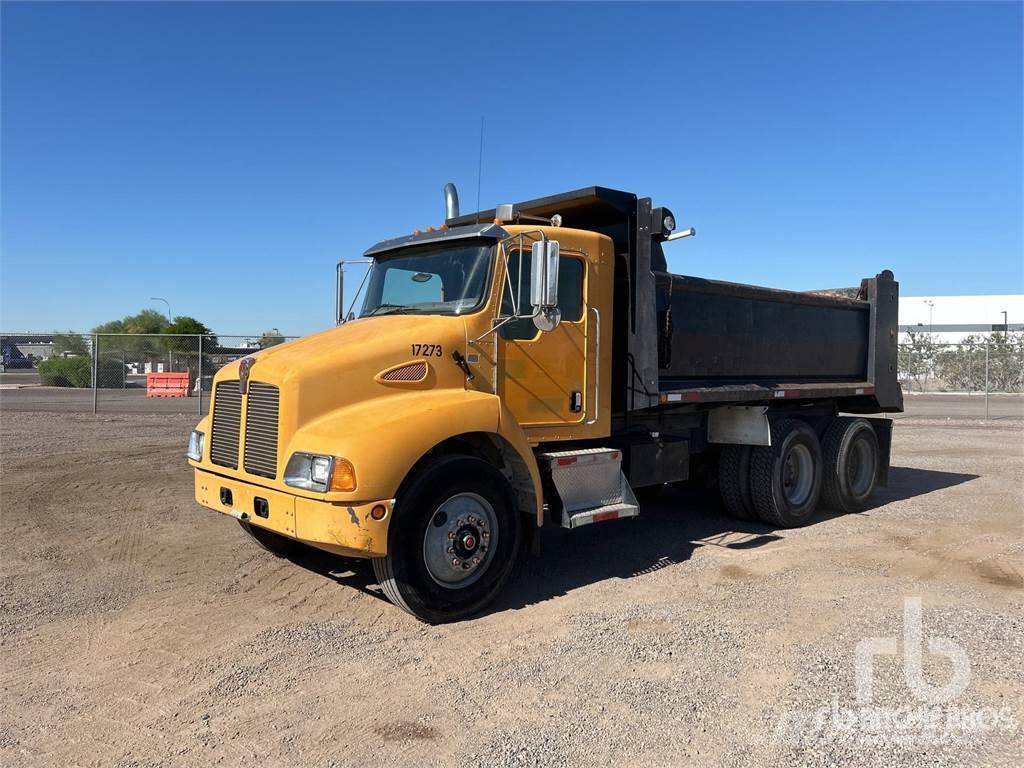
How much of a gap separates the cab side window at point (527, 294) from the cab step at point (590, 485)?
3.19ft

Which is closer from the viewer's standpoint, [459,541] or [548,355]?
[459,541]

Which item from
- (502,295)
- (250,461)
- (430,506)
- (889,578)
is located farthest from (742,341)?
(250,461)

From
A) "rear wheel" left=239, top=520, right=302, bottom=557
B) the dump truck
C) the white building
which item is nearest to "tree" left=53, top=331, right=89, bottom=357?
"rear wheel" left=239, top=520, right=302, bottom=557

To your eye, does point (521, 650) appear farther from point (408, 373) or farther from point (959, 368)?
point (959, 368)

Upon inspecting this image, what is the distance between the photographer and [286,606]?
16.7 ft

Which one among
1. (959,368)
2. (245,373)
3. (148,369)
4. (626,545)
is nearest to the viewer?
(245,373)

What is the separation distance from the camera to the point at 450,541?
489 centimetres

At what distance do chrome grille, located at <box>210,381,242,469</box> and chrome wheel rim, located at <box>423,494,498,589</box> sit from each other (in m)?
1.45

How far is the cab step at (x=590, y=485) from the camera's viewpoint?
559 cm

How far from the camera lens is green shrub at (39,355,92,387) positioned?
87.6 ft

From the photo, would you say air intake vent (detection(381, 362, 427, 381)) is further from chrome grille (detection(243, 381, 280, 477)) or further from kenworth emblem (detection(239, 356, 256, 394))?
kenworth emblem (detection(239, 356, 256, 394))

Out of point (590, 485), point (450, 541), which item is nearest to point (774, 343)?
point (590, 485)

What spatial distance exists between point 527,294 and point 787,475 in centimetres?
420

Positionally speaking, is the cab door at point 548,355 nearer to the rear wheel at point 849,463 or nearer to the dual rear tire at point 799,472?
the dual rear tire at point 799,472
